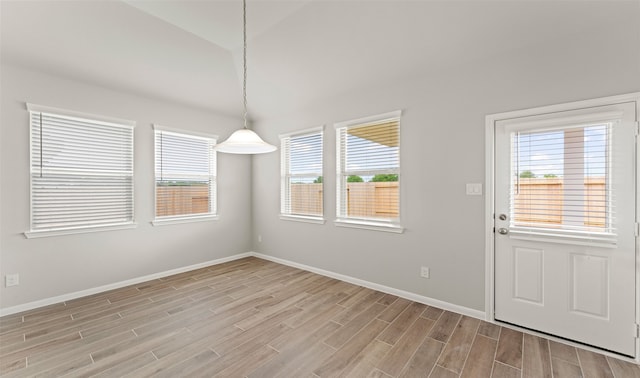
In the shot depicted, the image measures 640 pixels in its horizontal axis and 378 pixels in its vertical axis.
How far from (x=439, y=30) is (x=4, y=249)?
16.9ft

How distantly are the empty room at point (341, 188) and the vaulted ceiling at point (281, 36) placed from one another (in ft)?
0.07

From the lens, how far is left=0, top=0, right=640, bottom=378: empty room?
7.19ft

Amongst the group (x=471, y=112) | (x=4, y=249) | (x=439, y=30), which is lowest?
(x=4, y=249)

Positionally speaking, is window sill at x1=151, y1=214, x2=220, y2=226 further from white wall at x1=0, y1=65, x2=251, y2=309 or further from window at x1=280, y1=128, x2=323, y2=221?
window at x1=280, y1=128, x2=323, y2=221

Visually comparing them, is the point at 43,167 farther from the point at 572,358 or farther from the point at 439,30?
the point at 572,358

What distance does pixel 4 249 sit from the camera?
2895 millimetres

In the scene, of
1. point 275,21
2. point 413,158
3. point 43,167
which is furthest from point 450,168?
point 43,167

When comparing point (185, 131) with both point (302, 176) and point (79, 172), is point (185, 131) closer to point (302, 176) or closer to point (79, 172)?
point (79, 172)

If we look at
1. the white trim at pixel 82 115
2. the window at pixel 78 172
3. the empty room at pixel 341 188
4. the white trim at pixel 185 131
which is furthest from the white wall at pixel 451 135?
the window at pixel 78 172

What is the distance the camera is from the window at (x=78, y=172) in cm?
312

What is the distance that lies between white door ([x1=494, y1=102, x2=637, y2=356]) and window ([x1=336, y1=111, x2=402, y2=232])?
3.76ft

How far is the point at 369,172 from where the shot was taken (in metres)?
3.71

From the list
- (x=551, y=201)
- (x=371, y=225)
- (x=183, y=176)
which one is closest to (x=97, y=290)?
(x=183, y=176)

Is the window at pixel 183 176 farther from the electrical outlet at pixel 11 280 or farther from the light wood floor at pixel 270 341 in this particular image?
the electrical outlet at pixel 11 280
